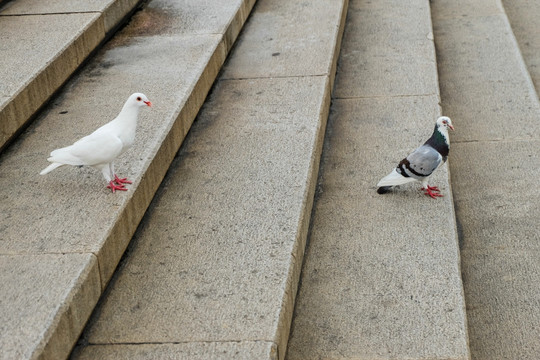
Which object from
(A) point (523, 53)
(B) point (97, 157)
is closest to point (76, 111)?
(B) point (97, 157)

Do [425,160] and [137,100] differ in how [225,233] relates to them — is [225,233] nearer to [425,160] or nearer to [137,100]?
[137,100]

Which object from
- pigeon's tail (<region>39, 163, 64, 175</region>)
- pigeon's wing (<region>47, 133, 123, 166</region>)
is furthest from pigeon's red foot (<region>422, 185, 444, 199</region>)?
pigeon's tail (<region>39, 163, 64, 175</region>)

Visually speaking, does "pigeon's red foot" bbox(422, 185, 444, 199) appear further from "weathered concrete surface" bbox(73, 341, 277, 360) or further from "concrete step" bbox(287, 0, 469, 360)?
"weathered concrete surface" bbox(73, 341, 277, 360)

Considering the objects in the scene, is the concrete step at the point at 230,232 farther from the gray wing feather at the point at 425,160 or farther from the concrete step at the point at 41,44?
the concrete step at the point at 41,44

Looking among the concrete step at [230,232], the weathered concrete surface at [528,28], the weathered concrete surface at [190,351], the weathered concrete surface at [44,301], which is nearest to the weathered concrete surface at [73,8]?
the concrete step at [230,232]

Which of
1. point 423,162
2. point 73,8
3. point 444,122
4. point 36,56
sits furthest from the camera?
point 73,8

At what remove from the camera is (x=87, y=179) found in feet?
13.7

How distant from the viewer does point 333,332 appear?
146 inches

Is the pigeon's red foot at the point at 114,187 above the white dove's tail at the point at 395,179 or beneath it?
above

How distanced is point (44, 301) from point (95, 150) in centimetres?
89

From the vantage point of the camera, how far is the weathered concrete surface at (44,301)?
2.97 m

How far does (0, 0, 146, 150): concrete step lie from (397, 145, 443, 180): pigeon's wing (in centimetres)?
217

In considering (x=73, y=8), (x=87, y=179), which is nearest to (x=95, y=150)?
(x=87, y=179)

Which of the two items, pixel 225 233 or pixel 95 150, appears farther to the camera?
pixel 225 233
